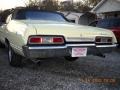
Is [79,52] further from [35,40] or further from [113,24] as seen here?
[113,24]

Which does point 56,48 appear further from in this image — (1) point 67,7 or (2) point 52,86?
(1) point 67,7

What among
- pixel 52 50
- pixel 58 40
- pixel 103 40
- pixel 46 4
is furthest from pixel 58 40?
pixel 46 4

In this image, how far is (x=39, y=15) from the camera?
7.24 metres

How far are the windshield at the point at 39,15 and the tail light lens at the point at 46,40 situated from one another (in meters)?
1.70

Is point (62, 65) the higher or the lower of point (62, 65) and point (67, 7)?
the higher

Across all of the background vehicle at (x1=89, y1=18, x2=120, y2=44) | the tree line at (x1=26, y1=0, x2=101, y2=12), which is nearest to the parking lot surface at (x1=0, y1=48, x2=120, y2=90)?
the background vehicle at (x1=89, y1=18, x2=120, y2=44)

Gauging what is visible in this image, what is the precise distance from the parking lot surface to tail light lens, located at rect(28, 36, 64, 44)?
2.61 feet

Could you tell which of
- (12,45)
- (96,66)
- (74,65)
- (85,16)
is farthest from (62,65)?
(85,16)

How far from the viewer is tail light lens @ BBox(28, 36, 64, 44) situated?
5.32m

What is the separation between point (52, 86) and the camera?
5.13 meters

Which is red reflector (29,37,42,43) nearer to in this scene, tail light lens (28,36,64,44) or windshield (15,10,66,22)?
tail light lens (28,36,64,44)

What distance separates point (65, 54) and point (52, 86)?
785 mm

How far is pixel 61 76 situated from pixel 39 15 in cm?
207

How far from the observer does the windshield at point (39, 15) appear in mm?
7031
